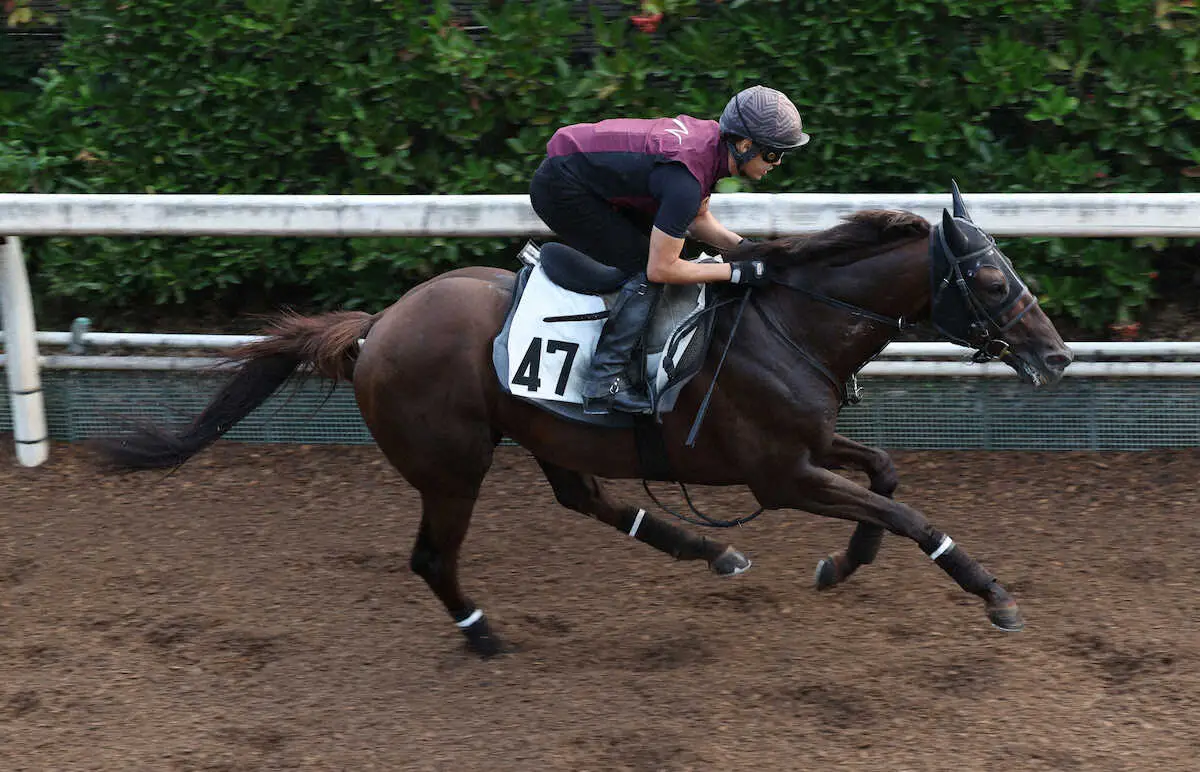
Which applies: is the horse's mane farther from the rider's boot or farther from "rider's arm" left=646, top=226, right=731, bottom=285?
the rider's boot

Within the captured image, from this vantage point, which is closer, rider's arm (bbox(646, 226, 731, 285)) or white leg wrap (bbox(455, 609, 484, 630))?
rider's arm (bbox(646, 226, 731, 285))

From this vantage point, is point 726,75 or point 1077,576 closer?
point 1077,576

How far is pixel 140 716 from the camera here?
445 cm

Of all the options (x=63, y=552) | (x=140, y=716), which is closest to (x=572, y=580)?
(x=140, y=716)

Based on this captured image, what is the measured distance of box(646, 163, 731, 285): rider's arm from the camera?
4344 millimetres

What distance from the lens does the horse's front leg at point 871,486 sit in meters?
4.85

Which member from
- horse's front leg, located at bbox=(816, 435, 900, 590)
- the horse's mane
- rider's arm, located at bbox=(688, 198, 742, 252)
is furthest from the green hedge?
horse's front leg, located at bbox=(816, 435, 900, 590)

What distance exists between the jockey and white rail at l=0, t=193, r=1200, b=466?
0.68 m

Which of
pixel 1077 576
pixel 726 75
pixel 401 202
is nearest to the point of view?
pixel 1077 576

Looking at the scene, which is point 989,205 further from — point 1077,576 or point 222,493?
point 222,493

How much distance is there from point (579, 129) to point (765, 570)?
76.0 inches

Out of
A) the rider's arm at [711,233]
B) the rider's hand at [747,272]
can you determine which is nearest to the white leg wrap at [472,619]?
the rider's hand at [747,272]

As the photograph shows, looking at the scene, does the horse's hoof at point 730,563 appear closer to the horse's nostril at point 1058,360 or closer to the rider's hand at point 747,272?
the rider's hand at point 747,272

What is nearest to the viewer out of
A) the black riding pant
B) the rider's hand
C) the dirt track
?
the dirt track
